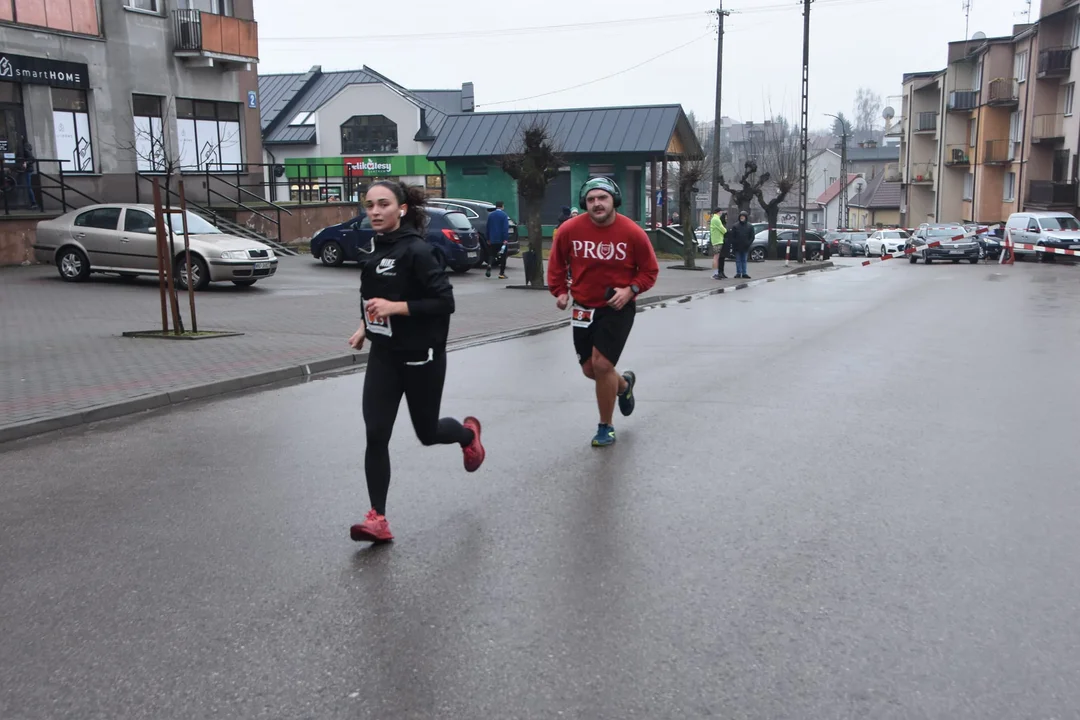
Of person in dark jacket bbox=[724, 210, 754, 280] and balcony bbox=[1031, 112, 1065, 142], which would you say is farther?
balcony bbox=[1031, 112, 1065, 142]

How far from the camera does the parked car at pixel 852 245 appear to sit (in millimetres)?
51625

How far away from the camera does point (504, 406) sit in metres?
8.63

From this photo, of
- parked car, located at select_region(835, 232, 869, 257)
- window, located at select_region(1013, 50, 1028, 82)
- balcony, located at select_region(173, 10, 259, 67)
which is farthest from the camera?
window, located at select_region(1013, 50, 1028, 82)

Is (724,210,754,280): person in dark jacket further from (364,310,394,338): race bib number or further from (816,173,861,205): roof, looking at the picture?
(816,173,861,205): roof

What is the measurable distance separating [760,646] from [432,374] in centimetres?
215

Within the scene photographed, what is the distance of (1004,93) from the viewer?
55.0m

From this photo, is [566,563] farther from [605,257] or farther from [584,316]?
[605,257]

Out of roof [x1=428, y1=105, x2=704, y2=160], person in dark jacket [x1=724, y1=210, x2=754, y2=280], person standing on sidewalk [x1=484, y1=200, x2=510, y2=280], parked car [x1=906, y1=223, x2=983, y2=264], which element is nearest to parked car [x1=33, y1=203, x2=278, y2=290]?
person standing on sidewalk [x1=484, y1=200, x2=510, y2=280]

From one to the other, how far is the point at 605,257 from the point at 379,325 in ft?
7.72

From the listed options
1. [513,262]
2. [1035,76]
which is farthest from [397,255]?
[1035,76]

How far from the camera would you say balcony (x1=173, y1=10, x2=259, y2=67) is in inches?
1115

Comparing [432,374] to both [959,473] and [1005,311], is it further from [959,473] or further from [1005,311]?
[1005,311]

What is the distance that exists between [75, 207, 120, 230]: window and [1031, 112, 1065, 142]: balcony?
44.8 meters

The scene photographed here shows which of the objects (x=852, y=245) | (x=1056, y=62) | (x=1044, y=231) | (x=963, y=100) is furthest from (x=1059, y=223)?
(x=963, y=100)
